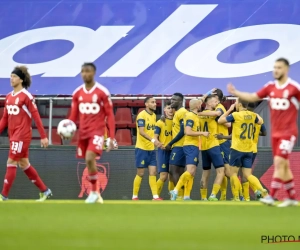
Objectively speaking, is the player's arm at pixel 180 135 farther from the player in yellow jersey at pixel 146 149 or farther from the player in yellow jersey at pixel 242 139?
the player in yellow jersey at pixel 242 139

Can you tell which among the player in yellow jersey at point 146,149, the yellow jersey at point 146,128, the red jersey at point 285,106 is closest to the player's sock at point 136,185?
the player in yellow jersey at point 146,149

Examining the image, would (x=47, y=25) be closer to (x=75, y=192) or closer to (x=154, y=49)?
(x=154, y=49)

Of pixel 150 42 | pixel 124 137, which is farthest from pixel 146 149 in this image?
pixel 150 42

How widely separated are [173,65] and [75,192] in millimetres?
3785

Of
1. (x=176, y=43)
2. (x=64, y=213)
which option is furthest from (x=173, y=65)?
(x=64, y=213)

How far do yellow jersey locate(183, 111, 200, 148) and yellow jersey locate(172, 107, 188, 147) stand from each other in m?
0.33

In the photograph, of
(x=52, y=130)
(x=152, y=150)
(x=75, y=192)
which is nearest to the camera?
(x=152, y=150)

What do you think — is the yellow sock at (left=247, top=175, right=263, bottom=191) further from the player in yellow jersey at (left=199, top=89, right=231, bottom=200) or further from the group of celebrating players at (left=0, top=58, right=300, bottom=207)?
the player in yellow jersey at (left=199, top=89, right=231, bottom=200)

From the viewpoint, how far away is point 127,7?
1891 cm

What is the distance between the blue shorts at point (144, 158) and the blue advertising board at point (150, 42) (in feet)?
7.64

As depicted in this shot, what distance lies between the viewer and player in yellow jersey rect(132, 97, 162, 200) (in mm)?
16250

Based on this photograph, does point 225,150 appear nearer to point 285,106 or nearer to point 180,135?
point 180,135

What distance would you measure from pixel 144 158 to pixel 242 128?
2468mm

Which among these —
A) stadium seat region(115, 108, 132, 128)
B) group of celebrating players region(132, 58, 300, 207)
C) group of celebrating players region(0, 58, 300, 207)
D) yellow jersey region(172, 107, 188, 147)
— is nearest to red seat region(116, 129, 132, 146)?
stadium seat region(115, 108, 132, 128)
